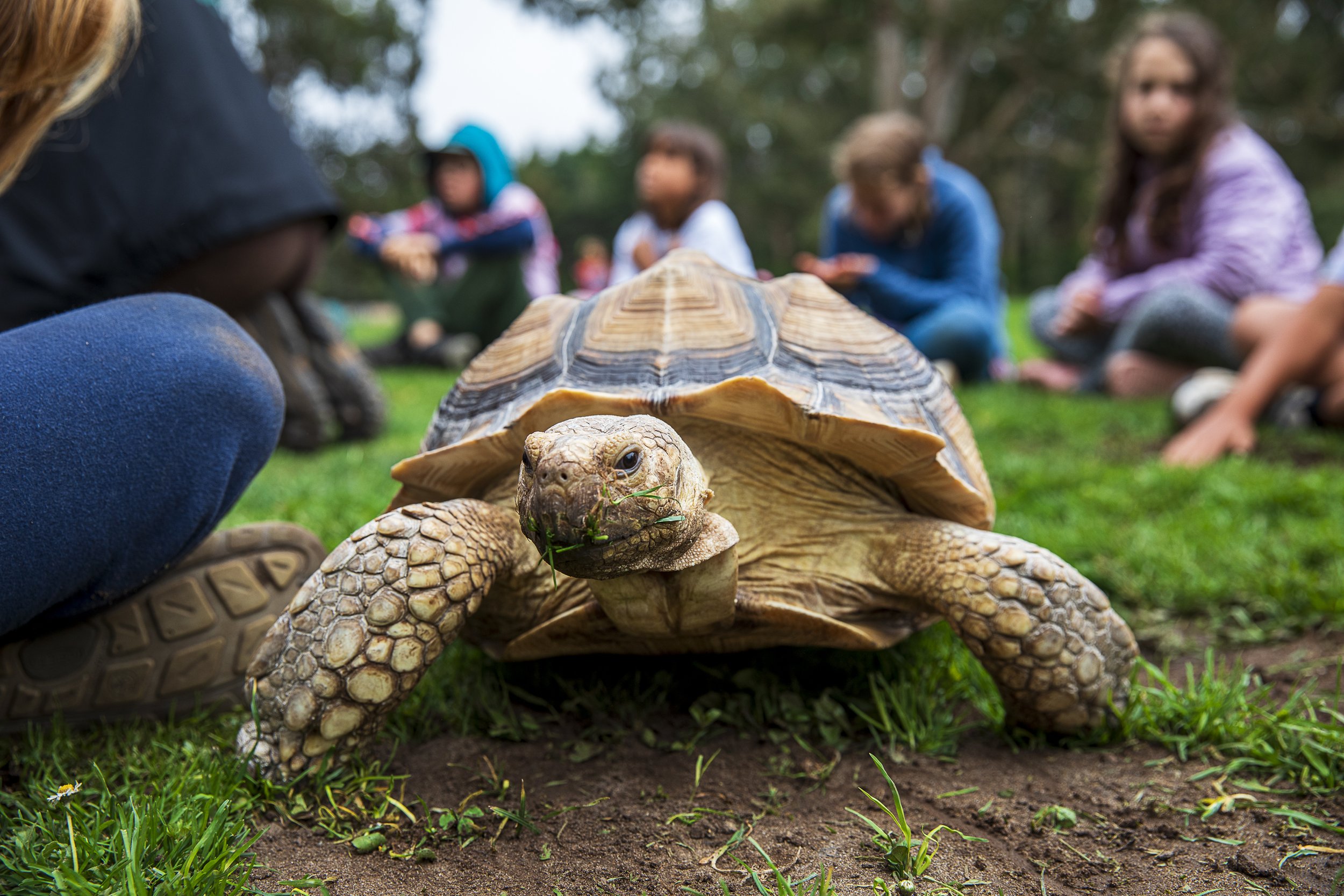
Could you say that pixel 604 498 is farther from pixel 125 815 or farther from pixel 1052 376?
pixel 1052 376

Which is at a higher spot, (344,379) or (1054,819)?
(344,379)

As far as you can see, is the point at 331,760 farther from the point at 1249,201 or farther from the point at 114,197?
the point at 1249,201

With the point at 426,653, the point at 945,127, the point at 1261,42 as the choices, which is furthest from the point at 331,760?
the point at 1261,42

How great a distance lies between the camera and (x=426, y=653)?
1.57 m

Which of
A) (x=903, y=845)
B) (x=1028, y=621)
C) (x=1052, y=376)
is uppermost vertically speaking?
A: (x=1028, y=621)

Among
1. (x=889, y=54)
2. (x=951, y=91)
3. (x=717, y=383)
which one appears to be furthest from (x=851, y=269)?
(x=951, y=91)

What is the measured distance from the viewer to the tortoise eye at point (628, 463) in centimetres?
131

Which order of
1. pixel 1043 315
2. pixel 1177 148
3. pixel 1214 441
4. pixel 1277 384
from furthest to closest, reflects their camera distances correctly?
pixel 1043 315
pixel 1177 148
pixel 1277 384
pixel 1214 441

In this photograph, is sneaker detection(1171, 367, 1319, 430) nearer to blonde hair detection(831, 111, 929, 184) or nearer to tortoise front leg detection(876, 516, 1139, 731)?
blonde hair detection(831, 111, 929, 184)

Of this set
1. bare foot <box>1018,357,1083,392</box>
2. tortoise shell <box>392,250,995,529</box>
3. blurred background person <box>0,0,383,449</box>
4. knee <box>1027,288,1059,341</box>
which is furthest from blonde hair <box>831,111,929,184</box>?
tortoise shell <box>392,250,995,529</box>

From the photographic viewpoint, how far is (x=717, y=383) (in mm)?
1653

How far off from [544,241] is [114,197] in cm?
615

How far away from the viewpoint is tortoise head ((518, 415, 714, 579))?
4.19 feet

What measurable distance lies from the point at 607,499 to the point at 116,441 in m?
0.86
